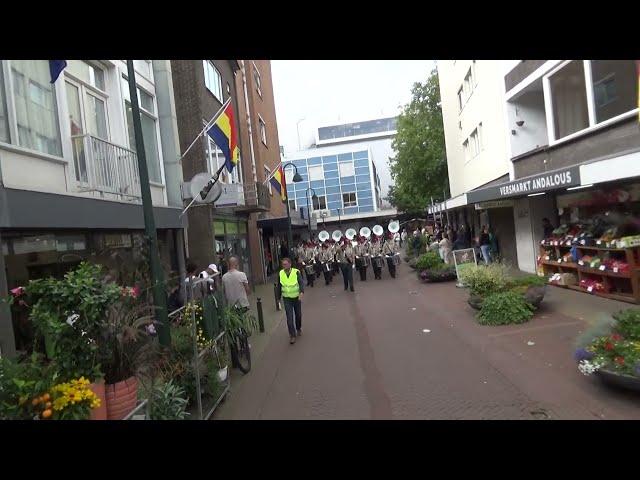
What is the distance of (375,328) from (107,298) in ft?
24.6

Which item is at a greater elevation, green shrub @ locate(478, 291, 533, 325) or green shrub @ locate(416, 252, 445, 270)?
green shrub @ locate(416, 252, 445, 270)

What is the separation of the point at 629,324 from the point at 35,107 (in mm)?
8503

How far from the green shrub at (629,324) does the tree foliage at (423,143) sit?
32.6 meters

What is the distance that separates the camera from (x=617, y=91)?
1161 cm

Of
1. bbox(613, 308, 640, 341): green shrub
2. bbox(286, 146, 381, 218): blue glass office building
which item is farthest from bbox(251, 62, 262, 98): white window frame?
bbox(286, 146, 381, 218): blue glass office building

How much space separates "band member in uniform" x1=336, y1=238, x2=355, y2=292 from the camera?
18.3 m

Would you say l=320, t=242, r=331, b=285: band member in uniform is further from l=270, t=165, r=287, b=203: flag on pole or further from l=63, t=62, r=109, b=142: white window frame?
l=63, t=62, r=109, b=142: white window frame

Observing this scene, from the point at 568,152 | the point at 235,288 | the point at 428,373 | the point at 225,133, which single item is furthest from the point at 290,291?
the point at 568,152

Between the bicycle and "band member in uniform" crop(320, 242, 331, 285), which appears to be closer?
the bicycle

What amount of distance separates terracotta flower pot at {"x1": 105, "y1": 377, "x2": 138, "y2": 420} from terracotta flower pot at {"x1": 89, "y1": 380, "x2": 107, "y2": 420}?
0.22 ft

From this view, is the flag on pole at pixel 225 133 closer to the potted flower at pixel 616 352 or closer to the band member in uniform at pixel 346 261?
the potted flower at pixel 616 352

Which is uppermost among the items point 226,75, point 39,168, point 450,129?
point 226,75
